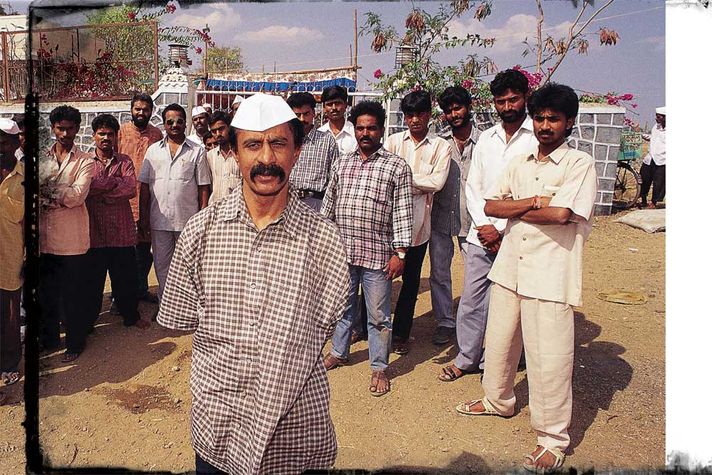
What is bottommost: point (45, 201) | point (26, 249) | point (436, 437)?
point (436, 437)

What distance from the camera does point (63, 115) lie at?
4180 millimetres

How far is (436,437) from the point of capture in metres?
3.37

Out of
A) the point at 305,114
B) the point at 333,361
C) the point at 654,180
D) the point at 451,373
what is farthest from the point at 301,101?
the point at 654,180

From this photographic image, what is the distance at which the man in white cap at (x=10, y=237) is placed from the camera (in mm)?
3693

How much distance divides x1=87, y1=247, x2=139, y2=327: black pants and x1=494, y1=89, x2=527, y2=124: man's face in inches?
121

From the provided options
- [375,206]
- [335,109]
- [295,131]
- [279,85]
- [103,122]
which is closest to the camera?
[295,131]

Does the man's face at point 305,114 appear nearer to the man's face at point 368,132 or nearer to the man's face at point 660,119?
the man's face at point 368,132

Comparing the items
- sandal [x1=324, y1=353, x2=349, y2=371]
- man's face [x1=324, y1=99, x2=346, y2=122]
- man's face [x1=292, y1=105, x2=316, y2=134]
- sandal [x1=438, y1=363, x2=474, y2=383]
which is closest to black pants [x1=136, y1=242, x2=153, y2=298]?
man's face [x1=292, y1=105, x2=316, y2=134]

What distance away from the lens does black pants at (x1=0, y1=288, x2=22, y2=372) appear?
3793mm

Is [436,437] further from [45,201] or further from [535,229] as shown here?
[45,201]

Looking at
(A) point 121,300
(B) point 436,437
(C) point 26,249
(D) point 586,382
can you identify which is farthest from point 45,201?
(D) point 586,382

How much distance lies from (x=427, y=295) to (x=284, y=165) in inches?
162

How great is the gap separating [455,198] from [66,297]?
2882mm

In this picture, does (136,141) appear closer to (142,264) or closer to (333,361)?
(142,264)
